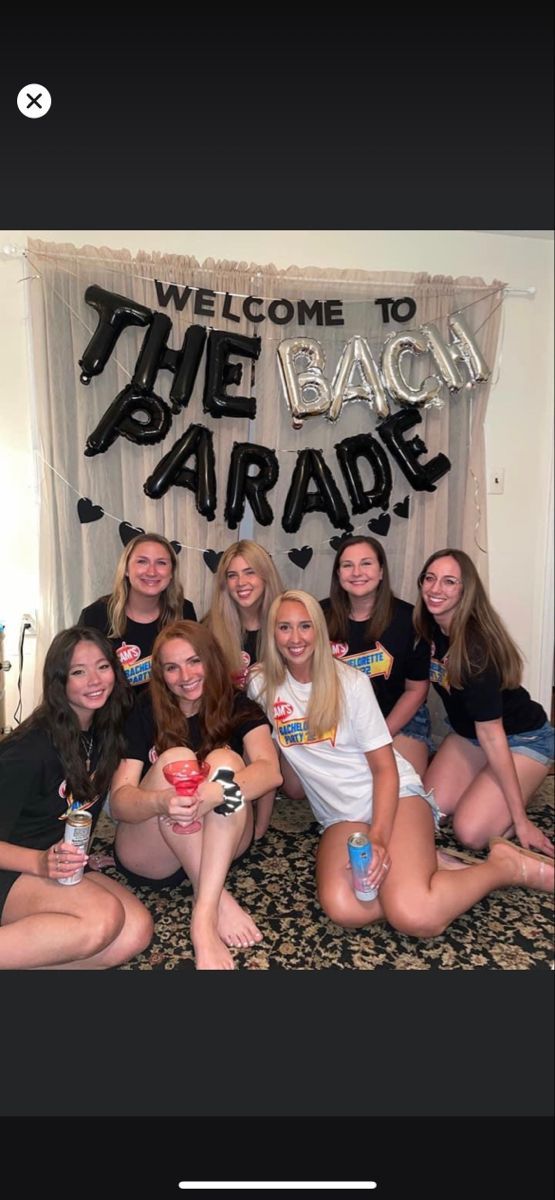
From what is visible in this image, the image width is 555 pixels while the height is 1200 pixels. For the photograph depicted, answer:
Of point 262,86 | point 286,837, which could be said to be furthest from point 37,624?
point 262,86

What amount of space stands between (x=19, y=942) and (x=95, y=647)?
584 millimetres

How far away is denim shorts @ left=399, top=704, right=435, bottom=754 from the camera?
6.77 feet

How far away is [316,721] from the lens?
169 centimetres

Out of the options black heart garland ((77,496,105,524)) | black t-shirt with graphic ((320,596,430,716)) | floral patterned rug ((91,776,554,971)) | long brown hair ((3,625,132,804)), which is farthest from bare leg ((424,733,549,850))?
black heart garland ((77,496,105,524))

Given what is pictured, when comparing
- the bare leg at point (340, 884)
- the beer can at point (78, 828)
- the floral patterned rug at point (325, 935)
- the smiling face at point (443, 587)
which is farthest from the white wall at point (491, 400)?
the bare leg at point (340, 884)

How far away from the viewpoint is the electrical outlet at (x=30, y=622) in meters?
1.70

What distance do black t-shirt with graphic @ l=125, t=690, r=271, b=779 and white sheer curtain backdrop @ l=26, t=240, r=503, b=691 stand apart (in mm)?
279

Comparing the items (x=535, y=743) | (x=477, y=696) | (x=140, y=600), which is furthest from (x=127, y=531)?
(x=535, y=743)

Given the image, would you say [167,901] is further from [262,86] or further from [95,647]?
[262,86]

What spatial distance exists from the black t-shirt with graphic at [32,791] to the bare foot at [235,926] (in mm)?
395

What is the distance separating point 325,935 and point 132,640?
857 millimetres

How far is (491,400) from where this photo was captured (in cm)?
182

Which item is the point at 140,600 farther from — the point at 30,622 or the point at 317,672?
the point at 317,672
